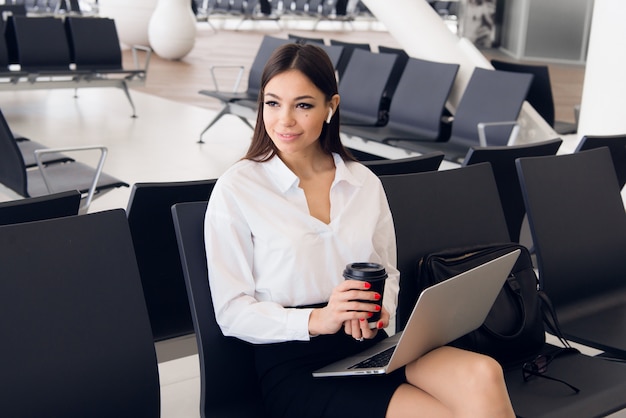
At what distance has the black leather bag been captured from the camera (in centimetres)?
206

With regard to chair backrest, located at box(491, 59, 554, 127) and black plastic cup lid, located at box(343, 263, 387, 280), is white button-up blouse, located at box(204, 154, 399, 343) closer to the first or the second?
black plastic cup lid, located at box(343, 263, 387, 280)

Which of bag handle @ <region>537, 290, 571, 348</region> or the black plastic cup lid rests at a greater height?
the black plastic cup lid

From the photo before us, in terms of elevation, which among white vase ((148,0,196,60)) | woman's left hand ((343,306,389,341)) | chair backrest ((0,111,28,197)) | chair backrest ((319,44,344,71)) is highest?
woman's left hand ((343,306,389,341))

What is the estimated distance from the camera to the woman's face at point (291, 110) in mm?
1877

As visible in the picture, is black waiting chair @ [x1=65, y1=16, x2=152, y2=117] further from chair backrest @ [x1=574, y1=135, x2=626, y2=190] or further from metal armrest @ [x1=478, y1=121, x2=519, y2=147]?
chair backrest @ [x1=574, y1=135, x2=626, y2=190]

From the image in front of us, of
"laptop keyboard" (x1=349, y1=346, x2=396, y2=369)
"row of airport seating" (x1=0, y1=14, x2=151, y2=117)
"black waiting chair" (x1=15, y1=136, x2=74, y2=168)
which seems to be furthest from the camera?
"row of airport seating" (x1=0, y1=14, x2=151, y2=117)

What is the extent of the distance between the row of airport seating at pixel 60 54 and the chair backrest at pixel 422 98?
10.4 feet

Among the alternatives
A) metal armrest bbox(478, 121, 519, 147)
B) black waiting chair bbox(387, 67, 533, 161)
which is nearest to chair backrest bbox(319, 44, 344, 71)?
black waiting chair bbox(387, 67, 533, 161)

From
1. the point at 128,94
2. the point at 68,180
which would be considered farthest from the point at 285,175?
the point at 128,94

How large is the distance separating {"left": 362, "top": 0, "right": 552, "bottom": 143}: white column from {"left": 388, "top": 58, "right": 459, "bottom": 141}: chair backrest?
52 centimetres

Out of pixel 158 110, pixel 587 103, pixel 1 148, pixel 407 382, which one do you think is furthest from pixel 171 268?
pixel 158 110

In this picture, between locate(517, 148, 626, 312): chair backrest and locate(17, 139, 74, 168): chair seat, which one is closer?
locate(517, 148, 626, 312): chair backrest

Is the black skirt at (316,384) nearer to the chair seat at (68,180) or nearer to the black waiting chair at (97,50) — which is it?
the chair seat at (68,180)

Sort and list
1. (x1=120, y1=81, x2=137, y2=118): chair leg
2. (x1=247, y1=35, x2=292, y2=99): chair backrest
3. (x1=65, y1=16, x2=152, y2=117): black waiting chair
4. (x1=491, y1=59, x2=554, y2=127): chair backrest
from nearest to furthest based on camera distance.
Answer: (x1=491, y1=59, x2=554, y2=127): chair backrest
(x1=247, y1=35, x2=292, y2=99): chair backrest
(x1=65, y1=16, x2=152, y2=117): black waiting chair
(x1=120, y1=81, x2=137, y2=118): chair leg
